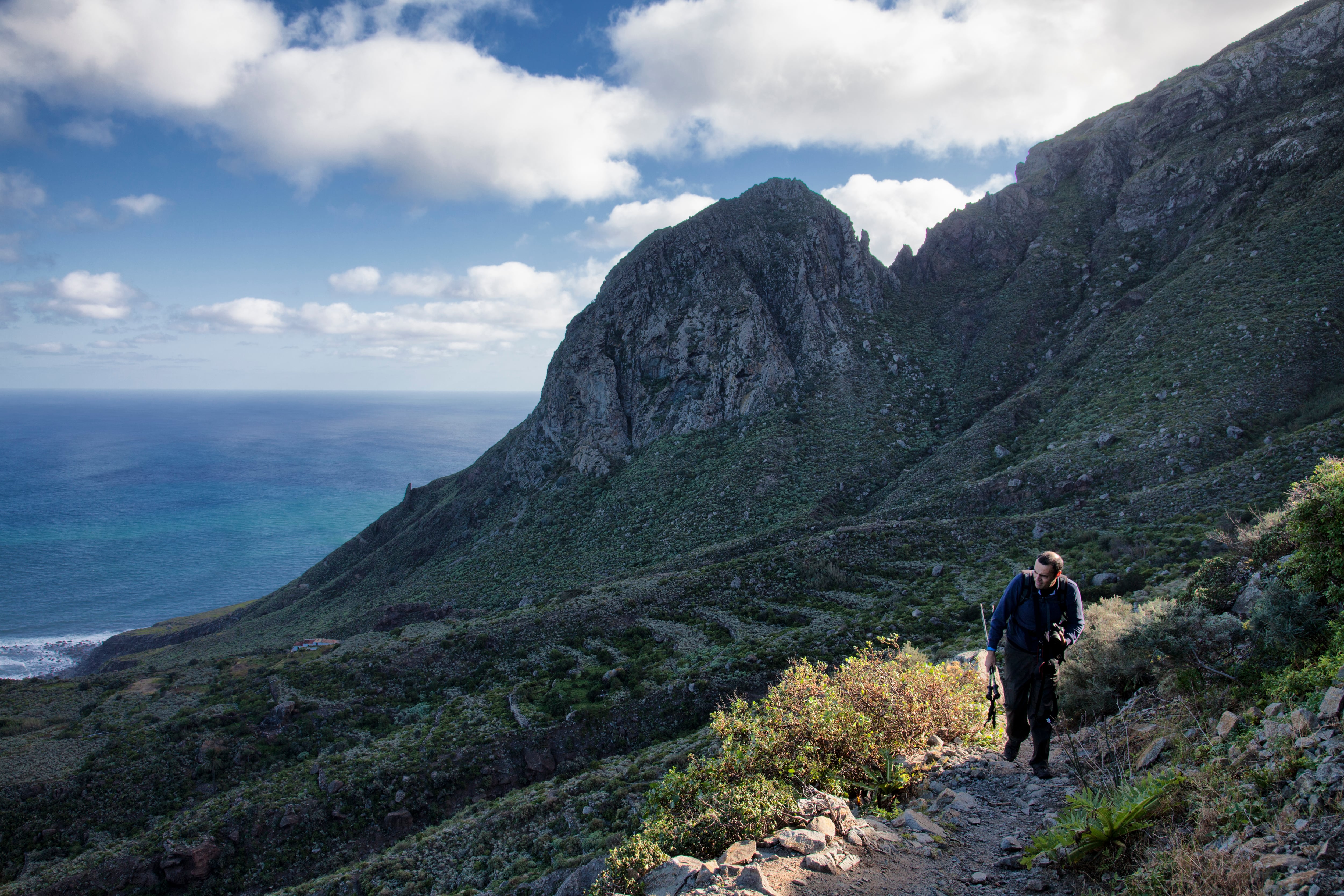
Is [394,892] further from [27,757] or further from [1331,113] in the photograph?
[1331,113]

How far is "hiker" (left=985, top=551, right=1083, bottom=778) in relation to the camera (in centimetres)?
615

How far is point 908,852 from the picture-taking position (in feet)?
18.1

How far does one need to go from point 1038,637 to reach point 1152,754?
1.38 metres

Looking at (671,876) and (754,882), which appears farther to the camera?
(671,876)

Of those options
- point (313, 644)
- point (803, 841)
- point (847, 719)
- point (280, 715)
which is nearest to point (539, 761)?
point (280, 715)

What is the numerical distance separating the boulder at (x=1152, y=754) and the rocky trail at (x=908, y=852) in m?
0.72

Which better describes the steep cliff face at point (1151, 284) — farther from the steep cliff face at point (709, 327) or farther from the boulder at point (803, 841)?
the boulder at point (803, 841)

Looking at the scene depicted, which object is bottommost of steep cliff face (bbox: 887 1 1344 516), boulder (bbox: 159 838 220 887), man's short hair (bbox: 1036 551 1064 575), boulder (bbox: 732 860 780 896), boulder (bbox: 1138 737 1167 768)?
boulder (bbox: 159 838 220 887)

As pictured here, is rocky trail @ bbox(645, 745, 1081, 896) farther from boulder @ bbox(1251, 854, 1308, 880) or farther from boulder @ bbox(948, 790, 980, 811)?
boulder @ bbox(1251, 854, 1308, 880)

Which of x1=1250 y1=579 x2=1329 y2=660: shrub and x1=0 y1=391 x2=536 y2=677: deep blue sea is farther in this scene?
x1=0 y1=391 x2=536 y2=677: deep blue sea

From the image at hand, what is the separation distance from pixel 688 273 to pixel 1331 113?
44.6 m

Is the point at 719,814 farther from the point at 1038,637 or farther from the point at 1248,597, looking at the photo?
the point at 1248,597

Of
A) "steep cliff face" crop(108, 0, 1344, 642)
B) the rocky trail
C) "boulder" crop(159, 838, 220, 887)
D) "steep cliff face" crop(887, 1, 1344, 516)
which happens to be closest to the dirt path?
the rocky trail

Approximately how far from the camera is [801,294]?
52812mm
